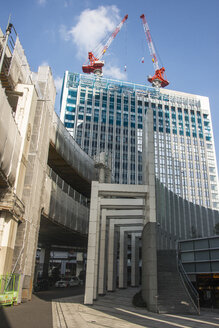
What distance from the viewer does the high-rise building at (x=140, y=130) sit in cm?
10025

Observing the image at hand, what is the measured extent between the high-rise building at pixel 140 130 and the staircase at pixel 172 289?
6915cm

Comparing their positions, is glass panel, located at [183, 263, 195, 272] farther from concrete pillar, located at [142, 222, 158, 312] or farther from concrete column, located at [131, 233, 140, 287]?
concrete column, located at [131, 233, 140, 287]

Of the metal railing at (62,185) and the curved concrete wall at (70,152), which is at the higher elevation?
the curved concrete wall at (70,152)

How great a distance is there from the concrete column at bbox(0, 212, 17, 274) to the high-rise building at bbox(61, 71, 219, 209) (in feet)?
249

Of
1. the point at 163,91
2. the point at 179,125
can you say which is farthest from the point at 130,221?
the point at 163,91

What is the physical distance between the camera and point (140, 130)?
109125mm

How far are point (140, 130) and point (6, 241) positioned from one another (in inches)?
3657

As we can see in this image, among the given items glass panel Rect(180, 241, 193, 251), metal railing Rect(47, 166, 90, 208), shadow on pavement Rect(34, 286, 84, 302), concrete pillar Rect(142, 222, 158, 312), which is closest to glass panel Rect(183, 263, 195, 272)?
glass panel Rect(180, 241, 193, 251)

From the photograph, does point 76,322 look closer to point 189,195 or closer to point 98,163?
point 98,163

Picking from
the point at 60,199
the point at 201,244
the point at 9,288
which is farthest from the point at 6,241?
the point at 201,244

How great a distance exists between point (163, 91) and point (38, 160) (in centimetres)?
10838

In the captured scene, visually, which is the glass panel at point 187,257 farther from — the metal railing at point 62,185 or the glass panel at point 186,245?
the metal railing at point 62,185

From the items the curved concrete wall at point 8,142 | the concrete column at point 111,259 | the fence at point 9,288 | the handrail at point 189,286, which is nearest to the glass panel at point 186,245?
the handrail at point 189,286

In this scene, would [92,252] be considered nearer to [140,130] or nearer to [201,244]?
[201,244]
